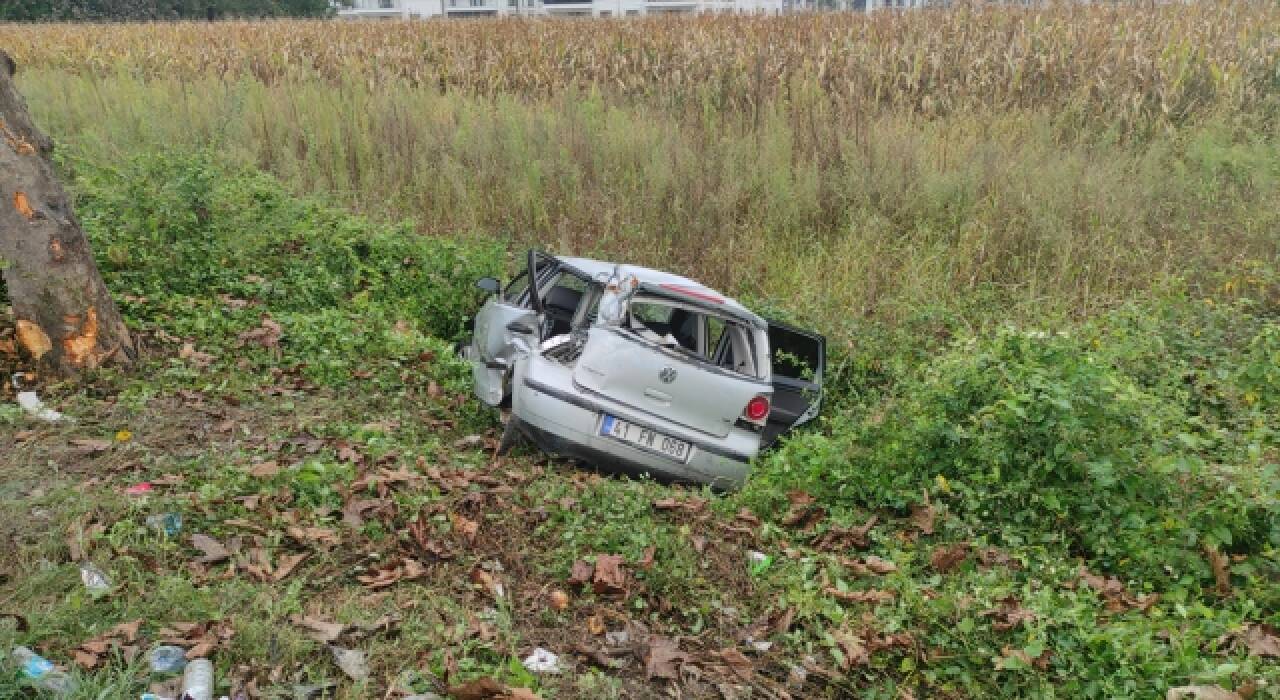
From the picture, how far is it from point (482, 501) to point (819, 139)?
767cm

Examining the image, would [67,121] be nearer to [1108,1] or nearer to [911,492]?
[911,492]

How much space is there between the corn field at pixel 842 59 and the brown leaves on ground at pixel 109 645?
34.5 feet

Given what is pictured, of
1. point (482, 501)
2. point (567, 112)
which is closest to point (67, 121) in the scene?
point (567, 112)

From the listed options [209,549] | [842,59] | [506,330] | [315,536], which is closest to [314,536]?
[315,536]

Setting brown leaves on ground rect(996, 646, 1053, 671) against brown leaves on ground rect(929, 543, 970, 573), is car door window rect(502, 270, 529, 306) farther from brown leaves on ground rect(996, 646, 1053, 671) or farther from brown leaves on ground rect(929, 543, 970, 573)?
brown leaves on ground rect(996, 646, 1053, 671)

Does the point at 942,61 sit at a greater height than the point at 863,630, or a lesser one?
greater

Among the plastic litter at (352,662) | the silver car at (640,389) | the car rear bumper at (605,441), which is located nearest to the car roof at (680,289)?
the silver car at (640,389)

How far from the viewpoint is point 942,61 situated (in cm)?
1268

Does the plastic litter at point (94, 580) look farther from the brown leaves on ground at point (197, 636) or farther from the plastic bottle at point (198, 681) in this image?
the plastic bottle at point (198, 681)

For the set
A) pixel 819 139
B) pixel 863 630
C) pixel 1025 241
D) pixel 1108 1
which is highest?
pixel 1108 1

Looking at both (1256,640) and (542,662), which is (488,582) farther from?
(1256,640)

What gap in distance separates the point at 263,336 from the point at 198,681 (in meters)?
4.22

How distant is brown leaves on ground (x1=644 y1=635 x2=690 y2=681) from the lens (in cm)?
Result: 350

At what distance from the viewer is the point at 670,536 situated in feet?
14.7
